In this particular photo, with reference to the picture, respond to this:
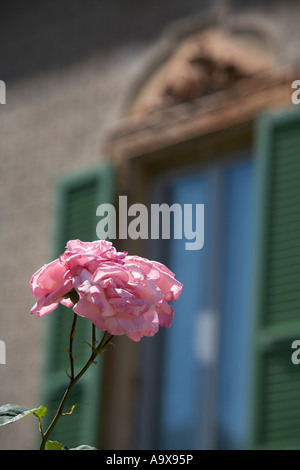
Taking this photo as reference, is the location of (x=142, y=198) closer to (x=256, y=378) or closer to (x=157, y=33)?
(x=157, y=33)

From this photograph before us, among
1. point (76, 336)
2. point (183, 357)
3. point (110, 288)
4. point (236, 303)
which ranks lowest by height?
point (110, 288)

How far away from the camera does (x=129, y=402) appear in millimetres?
5375

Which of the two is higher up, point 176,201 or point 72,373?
point 176,201

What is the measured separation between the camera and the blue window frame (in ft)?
16.7

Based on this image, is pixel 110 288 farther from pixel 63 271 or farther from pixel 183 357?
pixel 183 357

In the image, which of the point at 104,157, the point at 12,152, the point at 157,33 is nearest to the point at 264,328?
the point at 104,157

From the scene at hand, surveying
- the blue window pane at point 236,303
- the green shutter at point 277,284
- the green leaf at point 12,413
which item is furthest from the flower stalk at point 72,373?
the blue window pane at point 236,303

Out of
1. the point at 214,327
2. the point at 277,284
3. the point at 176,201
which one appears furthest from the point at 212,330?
the point at 176,201

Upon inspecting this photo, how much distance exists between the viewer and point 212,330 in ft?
17.2

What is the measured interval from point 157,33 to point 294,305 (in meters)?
2.04

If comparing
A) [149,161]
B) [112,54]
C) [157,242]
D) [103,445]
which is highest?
[112,54]

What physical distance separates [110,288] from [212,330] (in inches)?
157

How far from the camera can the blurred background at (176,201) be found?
4793mm

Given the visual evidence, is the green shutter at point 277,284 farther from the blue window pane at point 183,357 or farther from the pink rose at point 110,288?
the pink rose at point 110,288
